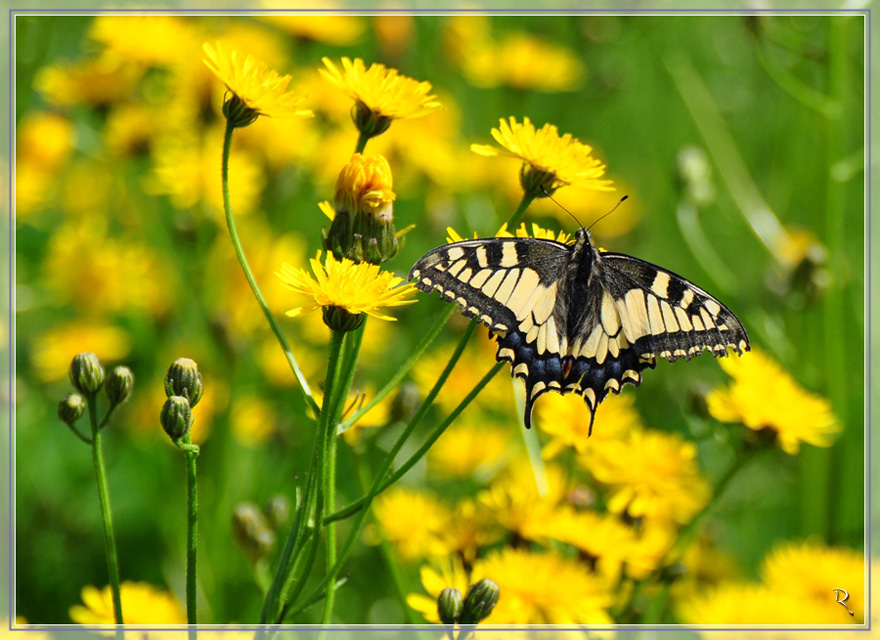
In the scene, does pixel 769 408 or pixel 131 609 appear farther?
pixel 769 408

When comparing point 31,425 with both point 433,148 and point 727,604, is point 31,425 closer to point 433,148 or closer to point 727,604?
point 433,148

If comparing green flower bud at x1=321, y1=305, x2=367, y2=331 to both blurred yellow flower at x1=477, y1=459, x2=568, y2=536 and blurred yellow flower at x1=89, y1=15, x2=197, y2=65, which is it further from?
blurred yellow flower at x1=89, y1=15, x2=197, y2=65

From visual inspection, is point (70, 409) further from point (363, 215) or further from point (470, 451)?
point (470, 451)

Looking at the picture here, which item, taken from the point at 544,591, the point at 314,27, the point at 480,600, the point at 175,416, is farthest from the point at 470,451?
the point at 314,27

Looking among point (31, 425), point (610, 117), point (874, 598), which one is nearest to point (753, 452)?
point (874, 598)

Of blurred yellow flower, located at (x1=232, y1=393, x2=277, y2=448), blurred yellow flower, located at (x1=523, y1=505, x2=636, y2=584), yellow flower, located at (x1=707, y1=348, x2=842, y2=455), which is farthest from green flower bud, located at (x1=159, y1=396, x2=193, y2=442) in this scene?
blurred yellow flower, located at (x1=232, y1=393, x2=277, y2=448)
